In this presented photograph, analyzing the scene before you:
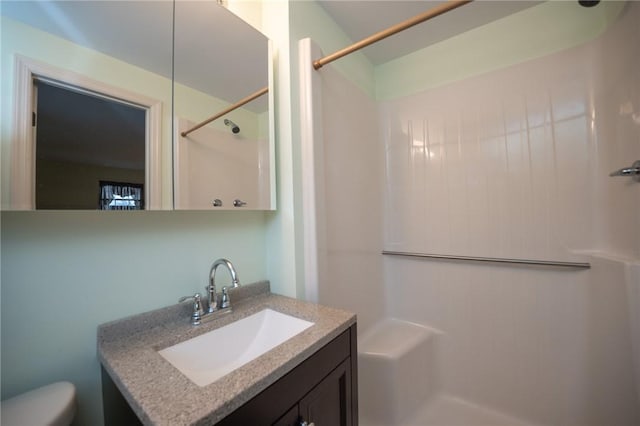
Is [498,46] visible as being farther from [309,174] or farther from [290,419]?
[290,419]

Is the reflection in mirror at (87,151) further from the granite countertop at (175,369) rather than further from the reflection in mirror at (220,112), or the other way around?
the granite countertop at (175,369)

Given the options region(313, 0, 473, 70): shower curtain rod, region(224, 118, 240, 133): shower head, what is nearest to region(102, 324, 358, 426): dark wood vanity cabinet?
region(224, 118, 240, 133): shower head

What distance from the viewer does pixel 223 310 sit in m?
0.97

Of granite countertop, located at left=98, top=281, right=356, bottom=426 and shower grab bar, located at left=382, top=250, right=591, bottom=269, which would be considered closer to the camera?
granite countertop, located at left=98, top=281, right=356, bottom=426

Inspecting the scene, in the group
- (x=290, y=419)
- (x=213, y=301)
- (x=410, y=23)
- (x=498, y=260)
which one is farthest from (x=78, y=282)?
(x=498, y=260)

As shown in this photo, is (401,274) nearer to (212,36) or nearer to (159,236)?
(159,236)

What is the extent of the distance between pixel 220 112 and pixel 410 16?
49.7 inches

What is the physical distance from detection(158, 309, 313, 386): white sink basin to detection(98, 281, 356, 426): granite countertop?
2 centimetres

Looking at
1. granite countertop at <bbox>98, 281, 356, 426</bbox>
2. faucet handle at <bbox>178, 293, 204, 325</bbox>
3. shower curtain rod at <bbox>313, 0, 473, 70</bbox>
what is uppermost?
shower curtain rod at <bbox>313, 0, 473, 70</bbox>

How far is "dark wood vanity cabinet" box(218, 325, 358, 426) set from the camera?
576 mm

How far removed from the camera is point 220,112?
3.43 ft

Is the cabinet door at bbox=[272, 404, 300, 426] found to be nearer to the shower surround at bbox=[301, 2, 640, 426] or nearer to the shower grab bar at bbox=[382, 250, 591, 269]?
the shower surround at bbox=[301, 2, 640, 426]

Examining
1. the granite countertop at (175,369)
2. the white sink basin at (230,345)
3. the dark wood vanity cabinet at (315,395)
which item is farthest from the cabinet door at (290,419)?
the white sink basin at (230,345)

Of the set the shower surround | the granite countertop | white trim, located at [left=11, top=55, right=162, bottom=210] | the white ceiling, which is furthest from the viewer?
the white ceiling
